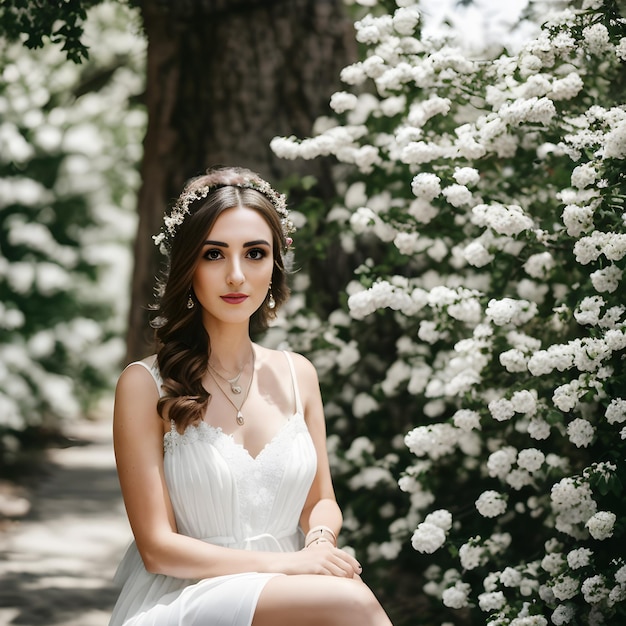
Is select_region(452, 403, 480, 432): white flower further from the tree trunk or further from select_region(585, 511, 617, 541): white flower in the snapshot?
the tree trunk

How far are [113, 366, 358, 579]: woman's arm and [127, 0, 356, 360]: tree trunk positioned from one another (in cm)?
229

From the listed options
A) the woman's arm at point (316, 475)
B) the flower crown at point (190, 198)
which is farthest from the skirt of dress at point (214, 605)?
the flower crown at point (190, 198)

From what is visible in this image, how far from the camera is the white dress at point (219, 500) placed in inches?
95.7

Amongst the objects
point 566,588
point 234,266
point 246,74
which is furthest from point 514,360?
point 246,74

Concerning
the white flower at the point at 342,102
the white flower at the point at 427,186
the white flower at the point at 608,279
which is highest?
the white flower at the point at 342,102

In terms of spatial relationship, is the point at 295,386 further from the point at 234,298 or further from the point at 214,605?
the point at 214,605

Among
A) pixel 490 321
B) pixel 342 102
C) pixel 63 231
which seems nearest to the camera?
pixel 490 321

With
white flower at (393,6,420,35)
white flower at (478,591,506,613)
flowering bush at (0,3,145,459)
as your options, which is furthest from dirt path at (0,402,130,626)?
white flower at (393,6,420,35)

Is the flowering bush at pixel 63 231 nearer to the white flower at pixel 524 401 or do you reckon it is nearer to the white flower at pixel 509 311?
the white flower at pixel 509 311

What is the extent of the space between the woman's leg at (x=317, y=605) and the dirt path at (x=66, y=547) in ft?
8.31

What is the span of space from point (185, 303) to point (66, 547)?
13.2 feet

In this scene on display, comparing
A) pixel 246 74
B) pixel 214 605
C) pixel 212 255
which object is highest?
pixel 246 74

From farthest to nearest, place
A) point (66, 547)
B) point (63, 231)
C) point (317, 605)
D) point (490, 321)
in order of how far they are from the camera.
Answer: point (63, 231), point (66, 547), point (490, 321), point (317, 605)

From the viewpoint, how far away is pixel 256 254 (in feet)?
8.62
